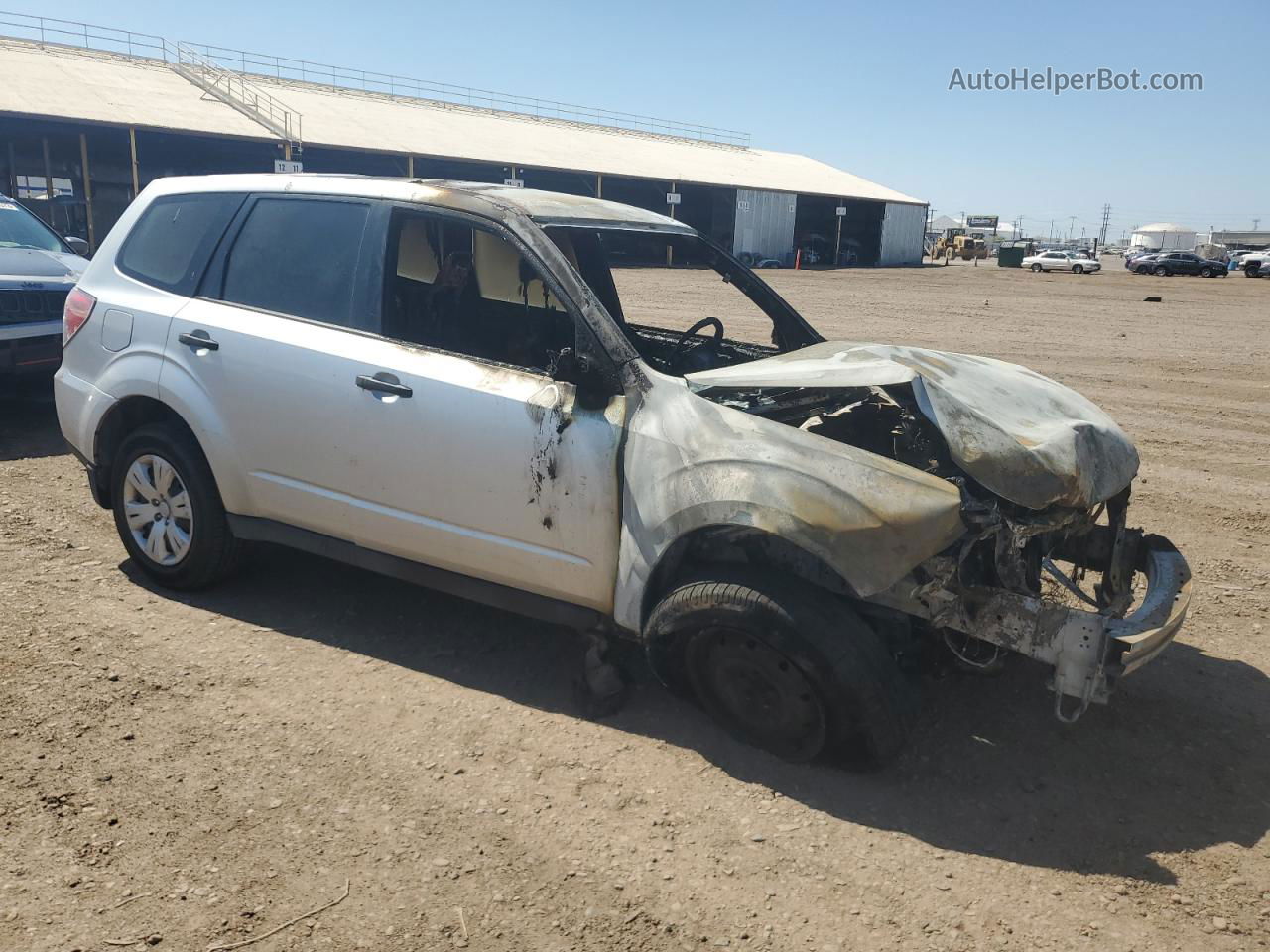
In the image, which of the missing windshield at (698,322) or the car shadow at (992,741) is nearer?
the car shadow at (992,741)

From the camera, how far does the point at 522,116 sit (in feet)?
177

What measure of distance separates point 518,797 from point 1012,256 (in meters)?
63.8

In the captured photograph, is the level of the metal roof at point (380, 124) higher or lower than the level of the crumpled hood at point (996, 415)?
higher

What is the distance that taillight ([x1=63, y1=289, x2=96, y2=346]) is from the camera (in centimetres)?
481

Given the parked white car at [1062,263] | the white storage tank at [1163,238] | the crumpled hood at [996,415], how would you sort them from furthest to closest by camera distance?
the white storage tank at [1163,238]
the parked white car at [1062,263]
the crumpled hood at [996,415]

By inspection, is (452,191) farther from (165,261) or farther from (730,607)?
(730,607)

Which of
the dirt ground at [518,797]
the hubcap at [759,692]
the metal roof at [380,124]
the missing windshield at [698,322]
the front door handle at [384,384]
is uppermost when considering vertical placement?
the metal roof at [380,124]

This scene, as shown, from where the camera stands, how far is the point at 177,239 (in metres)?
4.70

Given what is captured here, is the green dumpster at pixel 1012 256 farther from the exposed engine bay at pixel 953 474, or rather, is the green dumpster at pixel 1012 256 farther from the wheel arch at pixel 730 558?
the wheel arch at pixel 730 558

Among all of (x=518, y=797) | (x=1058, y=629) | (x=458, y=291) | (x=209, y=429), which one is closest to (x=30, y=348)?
(x=209, y=429)

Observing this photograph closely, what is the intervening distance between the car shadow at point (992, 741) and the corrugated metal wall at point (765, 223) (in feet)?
153

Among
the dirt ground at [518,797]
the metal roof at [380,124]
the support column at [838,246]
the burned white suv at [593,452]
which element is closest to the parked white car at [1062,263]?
the metal roof at [380,124]

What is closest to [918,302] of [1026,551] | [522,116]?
[1026,551]

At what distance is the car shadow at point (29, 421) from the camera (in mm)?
7230
